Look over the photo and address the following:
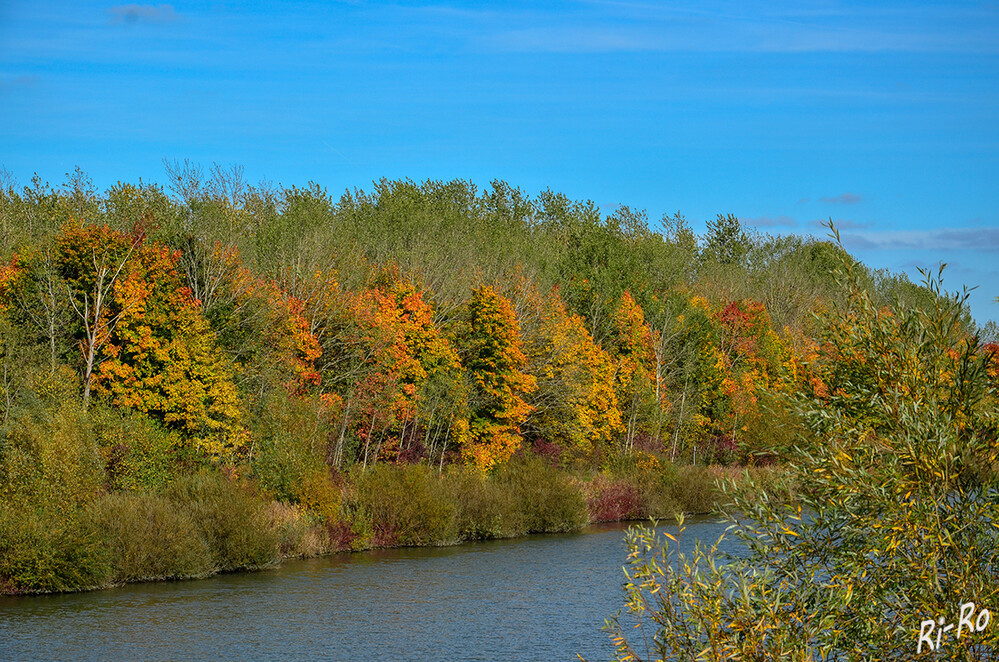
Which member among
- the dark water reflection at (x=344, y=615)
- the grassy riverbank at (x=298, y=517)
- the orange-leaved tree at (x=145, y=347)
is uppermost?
the orange-leaved tree at (x=145, y=347)

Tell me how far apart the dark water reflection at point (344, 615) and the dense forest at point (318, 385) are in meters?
3.00

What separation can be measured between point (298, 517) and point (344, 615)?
13.1 meters

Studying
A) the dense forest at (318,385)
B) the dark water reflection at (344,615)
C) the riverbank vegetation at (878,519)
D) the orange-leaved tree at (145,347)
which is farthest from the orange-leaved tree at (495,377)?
the riverbank vegetation at (878,519)

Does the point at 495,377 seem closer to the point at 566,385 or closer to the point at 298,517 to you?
the point at 566,385

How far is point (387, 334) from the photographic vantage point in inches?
2291

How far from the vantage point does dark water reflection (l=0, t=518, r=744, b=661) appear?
99.0ft

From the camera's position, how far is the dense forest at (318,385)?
41.6m

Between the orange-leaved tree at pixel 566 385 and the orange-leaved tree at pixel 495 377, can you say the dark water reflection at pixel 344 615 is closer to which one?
the orange-leaved tree at pixel 495 377

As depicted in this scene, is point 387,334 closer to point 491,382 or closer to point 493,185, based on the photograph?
point 491,382

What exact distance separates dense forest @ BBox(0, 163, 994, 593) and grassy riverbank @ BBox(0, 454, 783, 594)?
0.11 metres

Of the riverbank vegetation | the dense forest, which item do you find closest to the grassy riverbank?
the dense forest

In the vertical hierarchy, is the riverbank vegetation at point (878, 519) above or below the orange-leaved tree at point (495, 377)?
below

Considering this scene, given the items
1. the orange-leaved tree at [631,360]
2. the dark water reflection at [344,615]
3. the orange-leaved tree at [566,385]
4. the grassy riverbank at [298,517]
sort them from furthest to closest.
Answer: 1. the orange-leaved tree at [631,360]
2. the orange-leaved tree at [566,385]
3. the grassy riverbank at [298,517]
4. the dark water reflection at [344,615]

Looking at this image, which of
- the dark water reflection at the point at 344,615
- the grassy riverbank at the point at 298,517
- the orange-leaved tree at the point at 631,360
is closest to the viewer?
the dark water reflection at the point at 344,615
